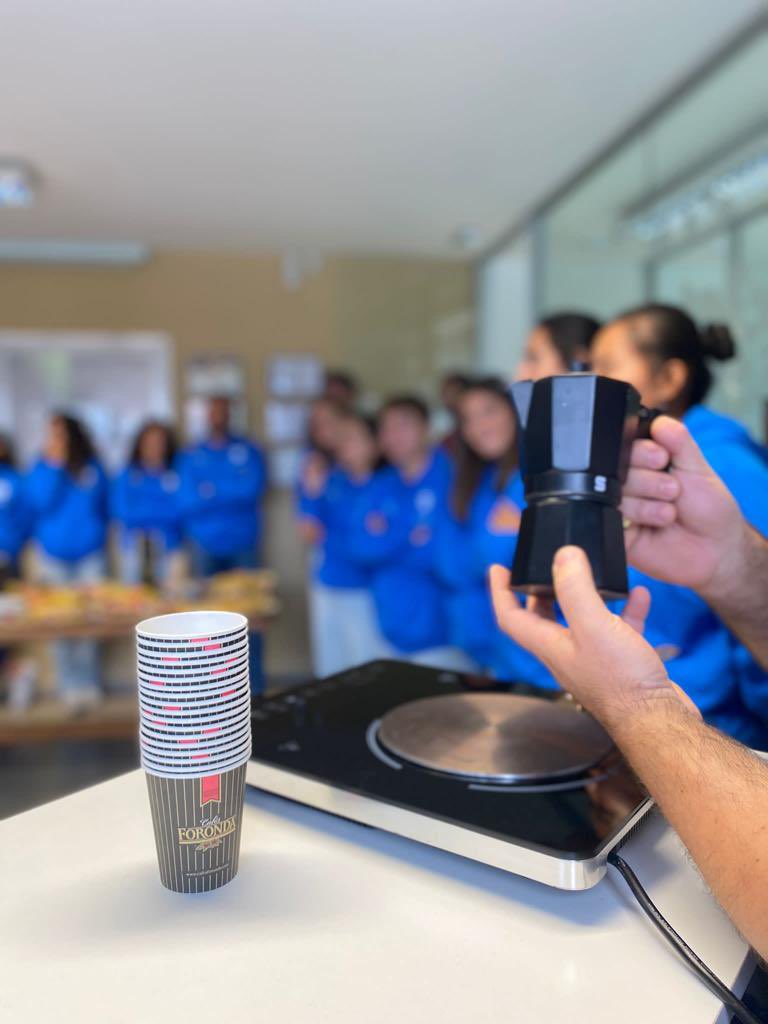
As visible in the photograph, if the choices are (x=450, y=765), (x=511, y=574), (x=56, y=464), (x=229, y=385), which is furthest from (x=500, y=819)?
(x=229, y=385)

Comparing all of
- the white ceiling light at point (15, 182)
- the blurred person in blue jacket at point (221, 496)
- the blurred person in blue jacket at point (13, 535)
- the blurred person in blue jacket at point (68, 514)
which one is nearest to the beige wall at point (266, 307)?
the blurred person in blue jacket at point (221, 496)

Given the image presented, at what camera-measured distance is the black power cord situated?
45 centimetres

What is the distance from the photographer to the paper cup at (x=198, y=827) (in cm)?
53

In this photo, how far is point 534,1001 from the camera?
45cm

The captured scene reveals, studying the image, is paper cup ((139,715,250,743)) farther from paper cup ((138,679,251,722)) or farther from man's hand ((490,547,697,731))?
man's hand ((490,547,697,731))

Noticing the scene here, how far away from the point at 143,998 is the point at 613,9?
232 centimetres

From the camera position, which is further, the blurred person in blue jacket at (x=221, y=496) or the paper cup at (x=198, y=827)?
the blurred person in blue jacket at (x=221, y=496)

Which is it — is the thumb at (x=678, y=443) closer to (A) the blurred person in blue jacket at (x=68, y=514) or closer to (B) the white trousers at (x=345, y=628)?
(B) the white trousers at (x=345, y=628)

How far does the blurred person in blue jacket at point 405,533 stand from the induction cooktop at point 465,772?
189 cm

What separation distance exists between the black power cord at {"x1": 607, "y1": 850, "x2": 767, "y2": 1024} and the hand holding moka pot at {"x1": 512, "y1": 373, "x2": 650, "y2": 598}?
21 centimetres

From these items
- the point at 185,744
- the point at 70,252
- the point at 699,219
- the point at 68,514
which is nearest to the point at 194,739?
the point at 185,744

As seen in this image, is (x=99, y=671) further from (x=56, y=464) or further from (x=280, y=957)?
(x=280, y=957)

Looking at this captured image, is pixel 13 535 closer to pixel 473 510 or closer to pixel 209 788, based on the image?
pixel 473 510

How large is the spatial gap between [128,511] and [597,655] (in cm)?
376
